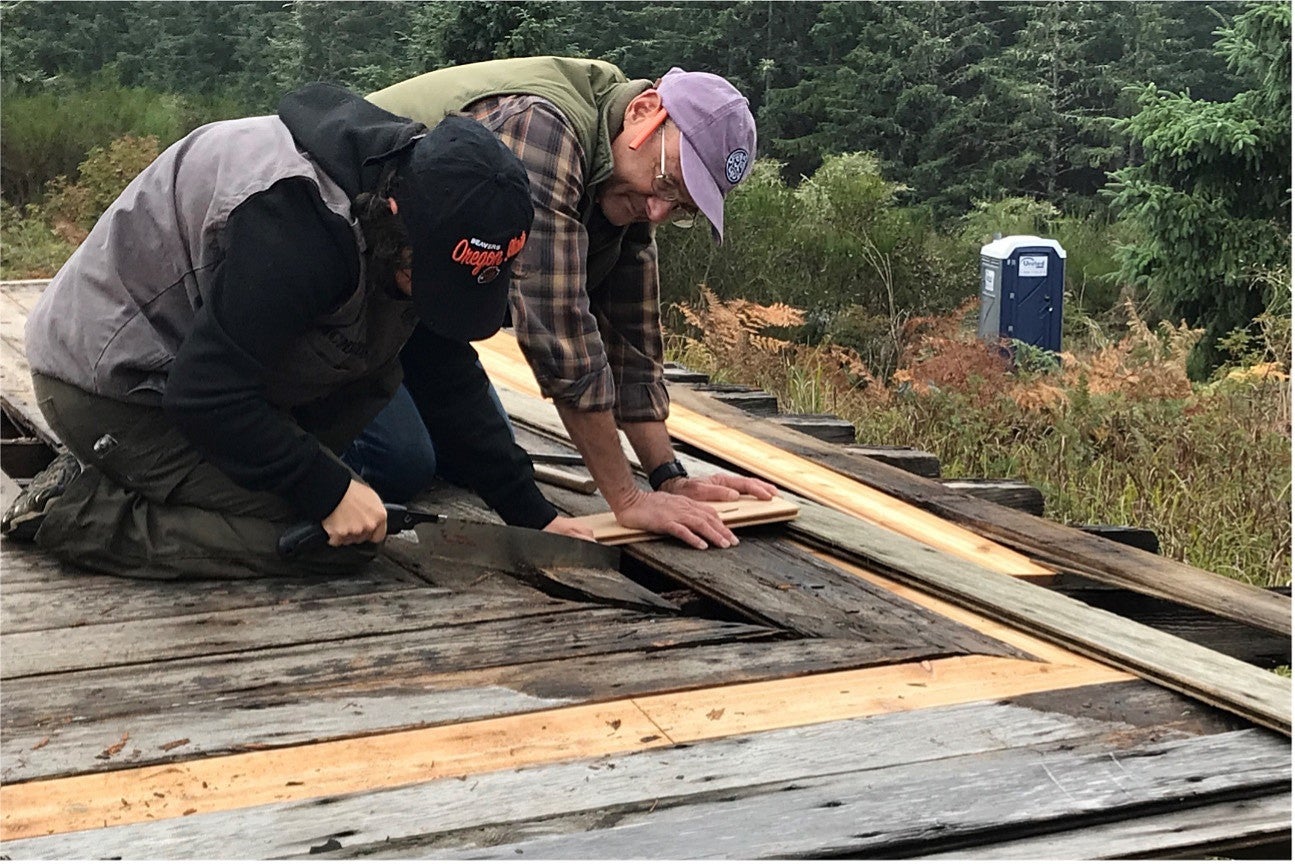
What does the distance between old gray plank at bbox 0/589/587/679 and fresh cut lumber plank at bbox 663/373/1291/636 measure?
136 cm

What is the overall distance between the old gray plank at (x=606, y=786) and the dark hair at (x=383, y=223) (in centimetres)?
101

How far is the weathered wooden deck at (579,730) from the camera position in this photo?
79.4 inches

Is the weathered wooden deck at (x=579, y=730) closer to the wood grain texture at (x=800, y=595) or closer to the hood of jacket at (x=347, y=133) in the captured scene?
the wood grain texture at (x=800, y=595)

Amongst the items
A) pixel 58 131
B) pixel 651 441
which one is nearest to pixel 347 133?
pixel 651 441

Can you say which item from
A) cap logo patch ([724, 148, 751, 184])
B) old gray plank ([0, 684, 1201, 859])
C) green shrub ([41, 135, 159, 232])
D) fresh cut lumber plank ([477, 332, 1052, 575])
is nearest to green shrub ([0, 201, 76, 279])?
green shrub ([41, 135, 159, 232])

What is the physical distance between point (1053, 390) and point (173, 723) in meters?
5.35

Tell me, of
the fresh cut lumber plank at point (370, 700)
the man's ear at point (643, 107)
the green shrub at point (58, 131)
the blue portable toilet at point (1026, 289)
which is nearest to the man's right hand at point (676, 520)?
the fresh cut lumber plank at point (370, 700)

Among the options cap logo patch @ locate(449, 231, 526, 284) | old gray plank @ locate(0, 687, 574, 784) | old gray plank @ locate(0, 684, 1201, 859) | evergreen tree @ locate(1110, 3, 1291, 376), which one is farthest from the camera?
evergreen tree @ locate(1110, 3, 1291, 376)

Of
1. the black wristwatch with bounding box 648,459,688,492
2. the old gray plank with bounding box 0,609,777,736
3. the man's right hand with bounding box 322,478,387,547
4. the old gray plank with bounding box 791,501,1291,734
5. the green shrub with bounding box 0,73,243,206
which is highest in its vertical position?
the green shrub with bounding box 0,73,243,206

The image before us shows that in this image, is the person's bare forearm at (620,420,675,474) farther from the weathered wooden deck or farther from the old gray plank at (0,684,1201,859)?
the old gray plank at (0,684,1201,859)

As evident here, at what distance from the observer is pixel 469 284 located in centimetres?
259

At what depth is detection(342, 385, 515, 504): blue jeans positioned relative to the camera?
3520 millimetres

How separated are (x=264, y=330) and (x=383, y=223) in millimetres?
293

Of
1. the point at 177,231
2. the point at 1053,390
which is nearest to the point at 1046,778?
the point at 177,231
